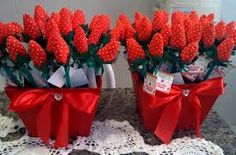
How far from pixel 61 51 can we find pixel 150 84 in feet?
0.72

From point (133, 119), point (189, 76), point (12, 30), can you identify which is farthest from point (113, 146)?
point (12, 30)

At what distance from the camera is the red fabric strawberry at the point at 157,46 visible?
66cm

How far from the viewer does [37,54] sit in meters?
0.64

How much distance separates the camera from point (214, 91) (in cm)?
74

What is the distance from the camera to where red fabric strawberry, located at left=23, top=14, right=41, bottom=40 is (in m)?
0.69

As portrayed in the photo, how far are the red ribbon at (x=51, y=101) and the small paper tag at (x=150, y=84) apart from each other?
115 mm

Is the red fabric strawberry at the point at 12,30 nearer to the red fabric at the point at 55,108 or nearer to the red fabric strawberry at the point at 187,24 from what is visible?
the red fabric at the point at 55,108

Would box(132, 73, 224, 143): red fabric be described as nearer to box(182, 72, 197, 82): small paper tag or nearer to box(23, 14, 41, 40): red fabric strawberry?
box(182, 72, 197, 82): small paper tag

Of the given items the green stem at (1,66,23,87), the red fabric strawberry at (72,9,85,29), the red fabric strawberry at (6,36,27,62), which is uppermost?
the red fabric strawberry at (72,9,85,29)

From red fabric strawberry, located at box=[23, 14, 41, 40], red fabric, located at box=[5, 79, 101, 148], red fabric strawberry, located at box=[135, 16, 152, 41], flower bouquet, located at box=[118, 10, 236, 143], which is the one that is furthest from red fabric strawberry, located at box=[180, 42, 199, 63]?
red fabric strawberry, located at box=[23, 14, 41, 40]

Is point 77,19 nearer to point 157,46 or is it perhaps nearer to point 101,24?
point 101,24

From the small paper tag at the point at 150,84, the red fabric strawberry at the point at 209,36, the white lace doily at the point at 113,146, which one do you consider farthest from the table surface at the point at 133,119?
the red fabric strawberry at the point at 209,36

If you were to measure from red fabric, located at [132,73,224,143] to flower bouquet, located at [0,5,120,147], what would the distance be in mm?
135

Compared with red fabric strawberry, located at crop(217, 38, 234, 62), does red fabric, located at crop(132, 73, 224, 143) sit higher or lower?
lower
